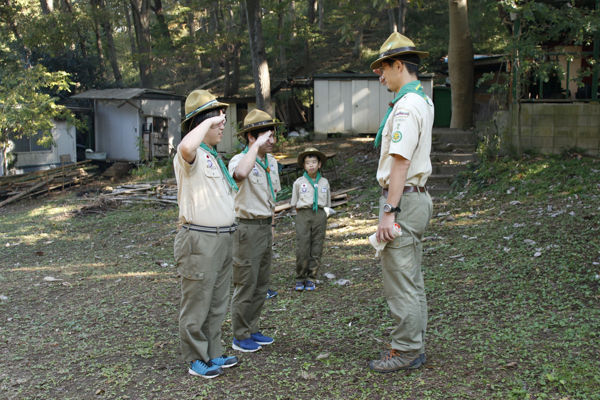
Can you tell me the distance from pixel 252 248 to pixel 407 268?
1.41m

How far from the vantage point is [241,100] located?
71.7 feet

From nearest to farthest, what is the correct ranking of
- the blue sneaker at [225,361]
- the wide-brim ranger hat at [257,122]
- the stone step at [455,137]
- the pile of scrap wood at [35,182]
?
1. the blue sneaker at [225,361]
2. the wide-brim ranger hat at [257,122]
3. the stone step at [455,137]
4. the pile of scrap wood at [35,182]

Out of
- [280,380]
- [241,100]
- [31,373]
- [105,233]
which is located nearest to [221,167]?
[280,380]

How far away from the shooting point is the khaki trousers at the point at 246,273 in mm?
4098

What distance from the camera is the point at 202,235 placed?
339cm

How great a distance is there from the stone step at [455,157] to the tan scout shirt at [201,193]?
9.21m

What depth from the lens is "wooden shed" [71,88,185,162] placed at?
2056 centimetres

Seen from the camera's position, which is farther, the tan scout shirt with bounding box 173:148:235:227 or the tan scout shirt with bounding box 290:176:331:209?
the tan scout shirt with bounding box 290:176:331:209

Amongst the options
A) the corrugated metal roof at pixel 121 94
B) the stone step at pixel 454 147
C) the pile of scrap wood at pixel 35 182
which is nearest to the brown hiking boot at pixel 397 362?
the stone step at pixel 454 147

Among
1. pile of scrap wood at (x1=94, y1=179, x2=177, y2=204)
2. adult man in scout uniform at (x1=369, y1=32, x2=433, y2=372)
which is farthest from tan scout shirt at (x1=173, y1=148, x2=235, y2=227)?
pile of scrap wood at (x1=94, y1=179, x2=177, y2=204)

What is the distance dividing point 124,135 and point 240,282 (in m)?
18.6

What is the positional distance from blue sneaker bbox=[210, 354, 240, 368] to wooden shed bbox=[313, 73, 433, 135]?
53.0 feet

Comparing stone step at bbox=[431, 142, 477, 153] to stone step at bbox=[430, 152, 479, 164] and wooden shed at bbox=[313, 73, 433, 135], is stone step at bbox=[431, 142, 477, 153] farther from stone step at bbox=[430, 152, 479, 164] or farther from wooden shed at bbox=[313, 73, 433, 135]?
wooden shed at bbox=[313, 73, 433, 135]

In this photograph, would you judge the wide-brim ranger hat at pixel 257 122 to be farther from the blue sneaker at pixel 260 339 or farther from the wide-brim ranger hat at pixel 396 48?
the blue sneaker at pixel 260 339
